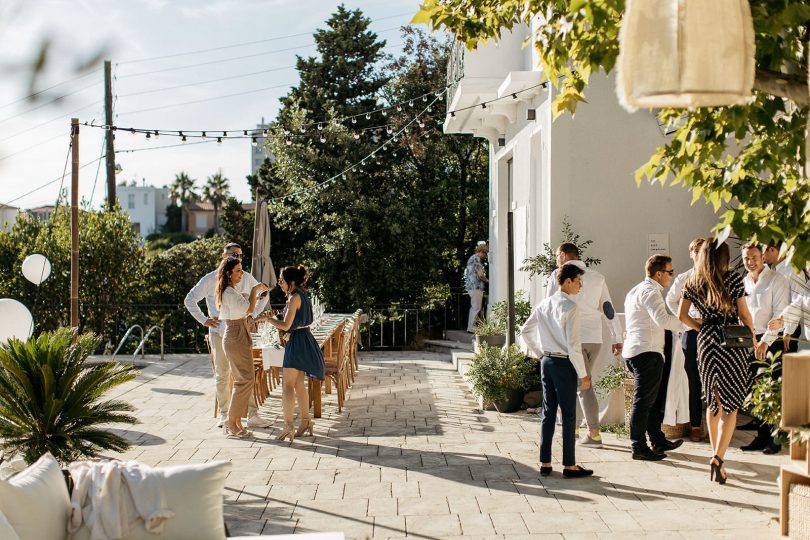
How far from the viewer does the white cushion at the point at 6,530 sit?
332 centimetres

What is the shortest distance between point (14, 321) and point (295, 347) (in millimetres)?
4930

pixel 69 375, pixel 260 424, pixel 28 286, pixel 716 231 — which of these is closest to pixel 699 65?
pixel 716 231

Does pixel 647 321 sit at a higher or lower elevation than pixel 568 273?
lower

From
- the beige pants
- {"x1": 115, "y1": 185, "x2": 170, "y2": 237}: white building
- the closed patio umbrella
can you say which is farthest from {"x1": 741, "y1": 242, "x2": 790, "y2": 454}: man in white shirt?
{"x1": 115, "y1": 185, "x2": 170, "y2": 237}: white building

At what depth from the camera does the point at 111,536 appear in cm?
390

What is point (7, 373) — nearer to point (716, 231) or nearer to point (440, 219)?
point (716, 231)

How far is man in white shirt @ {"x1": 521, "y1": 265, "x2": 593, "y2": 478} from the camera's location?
6.84m

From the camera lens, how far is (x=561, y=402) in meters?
6.89

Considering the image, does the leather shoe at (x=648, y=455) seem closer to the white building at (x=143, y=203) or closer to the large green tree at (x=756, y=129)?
the large green tree at (x=756, y=129)

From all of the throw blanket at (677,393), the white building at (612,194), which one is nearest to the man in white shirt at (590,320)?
the throw blanket at (677,393)

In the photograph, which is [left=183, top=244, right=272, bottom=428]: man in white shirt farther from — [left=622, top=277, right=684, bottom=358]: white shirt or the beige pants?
[left=622, top=277, right=684, bottom=358]: white shirt

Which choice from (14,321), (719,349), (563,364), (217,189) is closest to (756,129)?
(719,349)

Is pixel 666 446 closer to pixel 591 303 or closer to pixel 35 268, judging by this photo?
pixel 591 303

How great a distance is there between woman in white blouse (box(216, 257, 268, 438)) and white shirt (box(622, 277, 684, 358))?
383 cm
